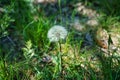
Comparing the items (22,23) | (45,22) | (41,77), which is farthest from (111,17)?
(41,77)

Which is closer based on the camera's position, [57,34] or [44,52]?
[57,34]

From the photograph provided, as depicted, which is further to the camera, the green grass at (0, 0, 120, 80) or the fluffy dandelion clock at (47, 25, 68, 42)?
the fluffy dandelion clock at (47, 25, 68, 42)

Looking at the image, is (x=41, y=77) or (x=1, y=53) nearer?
(x=41, y=77)

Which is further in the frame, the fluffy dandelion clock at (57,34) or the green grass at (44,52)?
the fluffy dandelion clock at (57,34)

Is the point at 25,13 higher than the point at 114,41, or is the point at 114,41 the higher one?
the point at 25,13

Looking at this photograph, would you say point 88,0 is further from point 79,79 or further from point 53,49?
point 79,79

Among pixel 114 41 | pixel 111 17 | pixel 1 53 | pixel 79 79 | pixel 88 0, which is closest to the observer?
pixel 79 79

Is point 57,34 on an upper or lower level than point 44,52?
upper

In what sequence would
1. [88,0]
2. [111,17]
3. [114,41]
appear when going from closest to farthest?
1. [114,41]
2. [111,17]
3. [88,0]
